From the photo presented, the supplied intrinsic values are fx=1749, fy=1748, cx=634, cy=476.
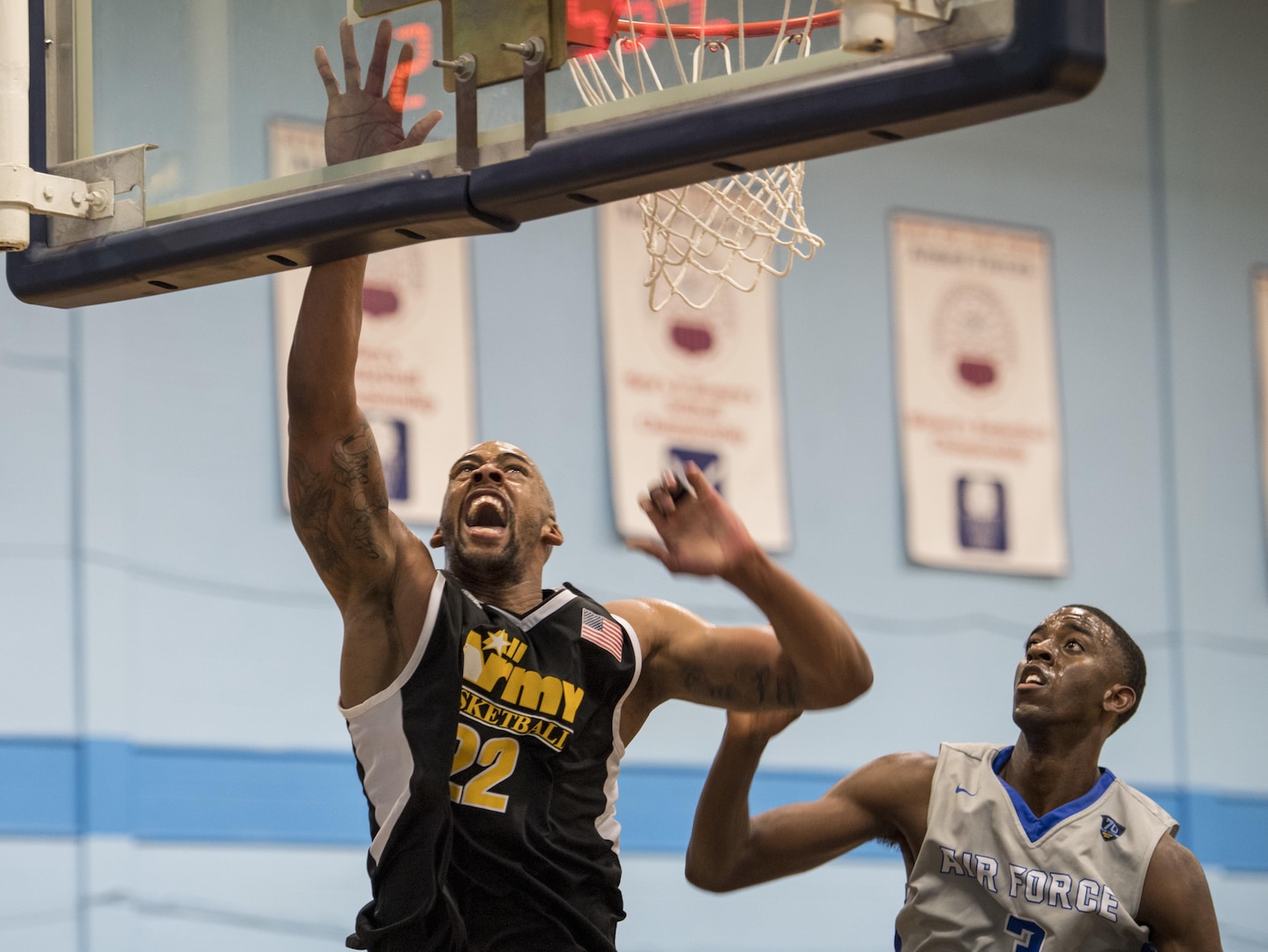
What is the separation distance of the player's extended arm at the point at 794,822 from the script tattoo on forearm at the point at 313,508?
127 cm

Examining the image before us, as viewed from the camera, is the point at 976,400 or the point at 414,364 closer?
the point at 414,364

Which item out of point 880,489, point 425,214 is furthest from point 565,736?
point 880,489

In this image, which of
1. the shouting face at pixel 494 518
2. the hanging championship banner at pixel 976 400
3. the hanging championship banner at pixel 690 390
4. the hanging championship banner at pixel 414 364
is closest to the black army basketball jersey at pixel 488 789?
the shouting face at pixel 494 518

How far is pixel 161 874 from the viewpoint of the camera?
22.0 feet

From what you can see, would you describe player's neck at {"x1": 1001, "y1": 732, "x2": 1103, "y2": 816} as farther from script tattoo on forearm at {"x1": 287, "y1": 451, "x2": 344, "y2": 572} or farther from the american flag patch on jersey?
script tattoo on forearm at {"x1": 287, "y1": 451, "x2": 344, "y2": 572}

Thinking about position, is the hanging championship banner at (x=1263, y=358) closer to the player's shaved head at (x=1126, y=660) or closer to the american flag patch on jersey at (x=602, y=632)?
the player's shaved head at (x=1126, y=660)

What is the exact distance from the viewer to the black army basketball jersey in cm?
357

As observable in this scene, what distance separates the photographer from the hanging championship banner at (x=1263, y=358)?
32.8 feet

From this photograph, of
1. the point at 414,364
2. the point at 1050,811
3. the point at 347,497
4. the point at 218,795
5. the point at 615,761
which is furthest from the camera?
the point at 414,364

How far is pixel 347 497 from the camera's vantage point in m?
3.58

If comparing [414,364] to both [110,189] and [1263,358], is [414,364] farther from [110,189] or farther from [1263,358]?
[1263,358]

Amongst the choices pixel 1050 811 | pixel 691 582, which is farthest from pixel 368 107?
pixel 691 582

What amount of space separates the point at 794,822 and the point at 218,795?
123 inches

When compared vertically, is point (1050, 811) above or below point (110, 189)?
below
